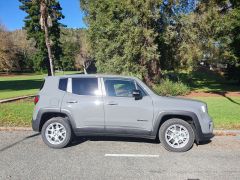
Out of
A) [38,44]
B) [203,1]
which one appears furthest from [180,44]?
[38,44]

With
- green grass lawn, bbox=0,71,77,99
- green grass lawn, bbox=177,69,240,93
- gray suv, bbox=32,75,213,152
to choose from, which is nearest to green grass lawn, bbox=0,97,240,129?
gray suv, bbox=32,75,213,152

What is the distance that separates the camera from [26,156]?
23.6 feet

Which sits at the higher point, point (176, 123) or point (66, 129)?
point (176, 123)

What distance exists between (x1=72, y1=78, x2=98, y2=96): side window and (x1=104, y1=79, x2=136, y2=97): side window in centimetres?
28

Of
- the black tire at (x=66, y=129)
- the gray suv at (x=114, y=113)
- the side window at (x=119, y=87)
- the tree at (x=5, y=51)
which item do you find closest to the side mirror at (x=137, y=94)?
the gray suv at (x=114, y=113)

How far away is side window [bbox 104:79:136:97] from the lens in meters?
7.82

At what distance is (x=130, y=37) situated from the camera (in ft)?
69.6

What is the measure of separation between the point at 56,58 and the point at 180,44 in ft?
110

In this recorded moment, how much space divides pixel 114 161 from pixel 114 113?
1247 mm

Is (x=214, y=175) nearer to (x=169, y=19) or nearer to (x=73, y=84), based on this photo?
(x=73, y=84)

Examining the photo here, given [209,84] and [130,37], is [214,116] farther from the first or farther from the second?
[209,84]

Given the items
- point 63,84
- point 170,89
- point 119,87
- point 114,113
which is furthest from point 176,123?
point 170,89

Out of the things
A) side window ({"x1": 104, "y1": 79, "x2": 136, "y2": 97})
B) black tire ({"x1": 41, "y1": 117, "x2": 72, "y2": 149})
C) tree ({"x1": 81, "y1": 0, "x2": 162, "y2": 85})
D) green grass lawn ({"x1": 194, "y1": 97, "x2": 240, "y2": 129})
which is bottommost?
green grass lawn ({"x1": 194, "y1": 97, "x2": 240, "y2": 129})

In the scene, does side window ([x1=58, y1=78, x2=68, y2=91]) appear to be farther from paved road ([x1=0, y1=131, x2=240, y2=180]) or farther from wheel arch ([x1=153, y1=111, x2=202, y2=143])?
wheel arch ([x1=153, y1=111, x2=202, y2=143])
